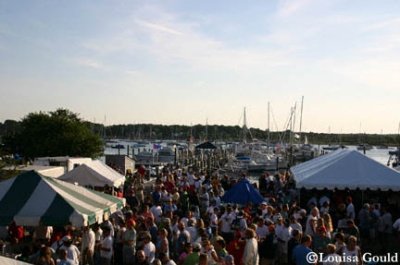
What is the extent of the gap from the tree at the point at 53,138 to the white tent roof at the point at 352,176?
74.9 feet

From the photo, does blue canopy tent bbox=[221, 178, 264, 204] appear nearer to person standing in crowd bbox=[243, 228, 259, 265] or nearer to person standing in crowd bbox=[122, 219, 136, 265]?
person standing in crowd bbox=[122, 219, 136, 265]

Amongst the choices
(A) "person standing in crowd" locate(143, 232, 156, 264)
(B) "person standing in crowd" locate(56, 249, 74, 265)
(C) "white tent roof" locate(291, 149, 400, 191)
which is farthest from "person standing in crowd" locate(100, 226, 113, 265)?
(C) "white tent roof" locate(291, 149, 400, 191)

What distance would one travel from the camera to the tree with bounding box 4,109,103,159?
133 ft

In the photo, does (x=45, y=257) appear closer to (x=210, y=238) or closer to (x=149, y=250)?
(x=149, y=250)

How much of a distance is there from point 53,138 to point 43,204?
2997 centimetres

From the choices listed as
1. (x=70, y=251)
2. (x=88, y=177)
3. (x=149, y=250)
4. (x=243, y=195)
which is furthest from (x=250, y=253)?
(x=88, y=177)

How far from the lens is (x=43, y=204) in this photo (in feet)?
38.9

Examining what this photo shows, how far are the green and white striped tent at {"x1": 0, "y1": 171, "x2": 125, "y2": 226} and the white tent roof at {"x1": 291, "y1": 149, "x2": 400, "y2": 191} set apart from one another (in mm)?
9674

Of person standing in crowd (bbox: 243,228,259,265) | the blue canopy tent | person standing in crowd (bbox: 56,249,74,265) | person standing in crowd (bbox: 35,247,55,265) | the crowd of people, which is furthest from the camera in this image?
the blue canopy tent

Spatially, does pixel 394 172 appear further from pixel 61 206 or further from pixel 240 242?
pixel 61 206

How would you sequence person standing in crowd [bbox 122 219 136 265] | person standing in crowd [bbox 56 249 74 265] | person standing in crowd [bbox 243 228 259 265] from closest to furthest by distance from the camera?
1. person standing in crowd [bbox 56 249 74 265]
2. person standing in crowd [bbox 243 228 259 265]
3. person standing in crowd [bbox 122 219 136 265]

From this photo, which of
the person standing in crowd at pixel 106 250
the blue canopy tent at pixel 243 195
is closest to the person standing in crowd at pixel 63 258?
the person standing in crowd at pixel 106 250

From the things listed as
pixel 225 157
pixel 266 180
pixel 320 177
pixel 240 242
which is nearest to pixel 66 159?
pixel 266 180

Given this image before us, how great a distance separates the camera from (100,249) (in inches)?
496
